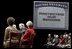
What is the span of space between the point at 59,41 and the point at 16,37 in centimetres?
103

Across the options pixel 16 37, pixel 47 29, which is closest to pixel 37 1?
pixel 47 29

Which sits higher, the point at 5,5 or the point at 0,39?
the point at 5,5

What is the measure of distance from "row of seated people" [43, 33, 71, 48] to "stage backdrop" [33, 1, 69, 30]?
0.19 meters

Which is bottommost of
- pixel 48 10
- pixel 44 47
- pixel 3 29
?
pixel 44 47

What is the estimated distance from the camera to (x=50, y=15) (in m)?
5.07

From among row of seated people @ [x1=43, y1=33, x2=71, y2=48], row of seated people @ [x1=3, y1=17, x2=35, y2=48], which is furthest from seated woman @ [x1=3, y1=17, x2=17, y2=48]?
row of seated people @ [x1=43, y1=33, x2=71, y2=48]

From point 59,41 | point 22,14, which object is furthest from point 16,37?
point 59,41

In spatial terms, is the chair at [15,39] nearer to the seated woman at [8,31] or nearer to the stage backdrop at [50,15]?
the seated woman at [8,31]

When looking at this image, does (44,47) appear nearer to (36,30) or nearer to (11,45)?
(36,30)

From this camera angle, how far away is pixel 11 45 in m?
4.57

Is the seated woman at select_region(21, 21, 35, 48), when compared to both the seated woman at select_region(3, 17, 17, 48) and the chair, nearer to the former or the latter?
the chair

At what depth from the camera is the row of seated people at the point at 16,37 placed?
455cm

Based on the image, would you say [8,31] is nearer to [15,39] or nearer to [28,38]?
[15,39]

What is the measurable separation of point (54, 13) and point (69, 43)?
61cm
